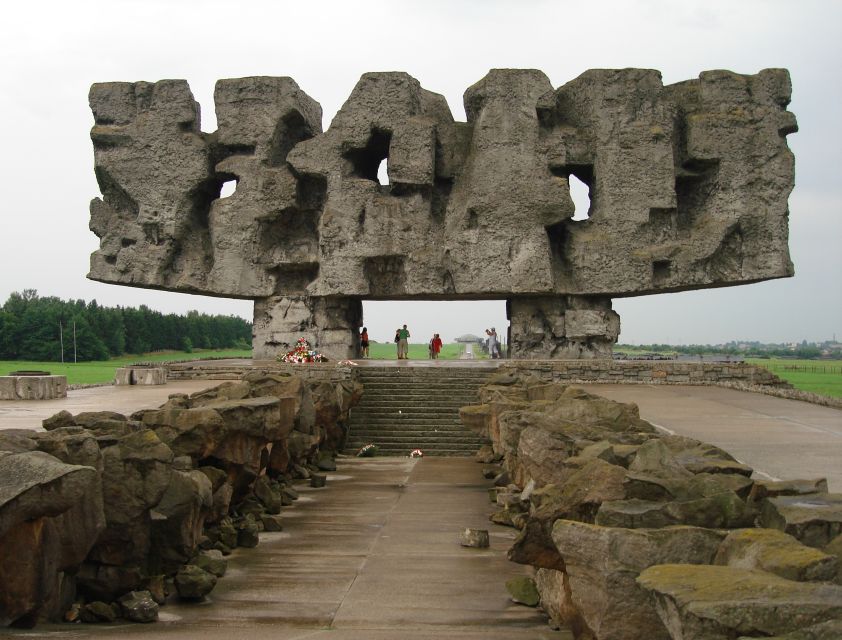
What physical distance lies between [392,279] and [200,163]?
6717 mm

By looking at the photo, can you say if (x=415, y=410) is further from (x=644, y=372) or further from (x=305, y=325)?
(x=305, y=325)

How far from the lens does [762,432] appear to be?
11219mm

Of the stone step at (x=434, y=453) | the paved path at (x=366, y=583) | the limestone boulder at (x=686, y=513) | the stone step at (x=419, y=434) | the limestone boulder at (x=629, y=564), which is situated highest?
the limestone boulder at (x=686, y=513)

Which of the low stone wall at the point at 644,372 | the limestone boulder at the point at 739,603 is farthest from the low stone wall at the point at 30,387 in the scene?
the limestone boulder at the point at 739,603

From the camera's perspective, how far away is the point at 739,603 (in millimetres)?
2883

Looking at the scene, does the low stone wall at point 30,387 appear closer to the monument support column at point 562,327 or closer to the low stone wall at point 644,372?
the low stone wall at point 644,372

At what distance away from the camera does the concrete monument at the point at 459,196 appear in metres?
24.7

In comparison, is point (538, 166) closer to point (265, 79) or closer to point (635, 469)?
point (265, 79)

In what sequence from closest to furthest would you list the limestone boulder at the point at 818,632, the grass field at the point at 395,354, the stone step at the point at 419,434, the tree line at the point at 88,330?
the limestone boulder at the point at 818,632 < the stone step at the point at 419,434 < the grass field at the point at 395,354 < the tree line at the point at 88,330

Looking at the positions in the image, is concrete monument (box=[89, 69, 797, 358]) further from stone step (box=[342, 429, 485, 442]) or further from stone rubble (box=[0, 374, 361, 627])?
stone rubble (box=[0, 374, 361, 627])

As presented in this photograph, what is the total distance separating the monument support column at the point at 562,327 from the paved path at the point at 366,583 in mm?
15386

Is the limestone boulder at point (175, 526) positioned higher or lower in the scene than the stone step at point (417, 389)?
lower

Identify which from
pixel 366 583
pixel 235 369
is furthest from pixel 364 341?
pixel 366 583

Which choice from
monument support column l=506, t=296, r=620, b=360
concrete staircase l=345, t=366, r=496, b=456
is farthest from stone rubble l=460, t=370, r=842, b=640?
monument support column l=506, t=296, r=620, b=360
